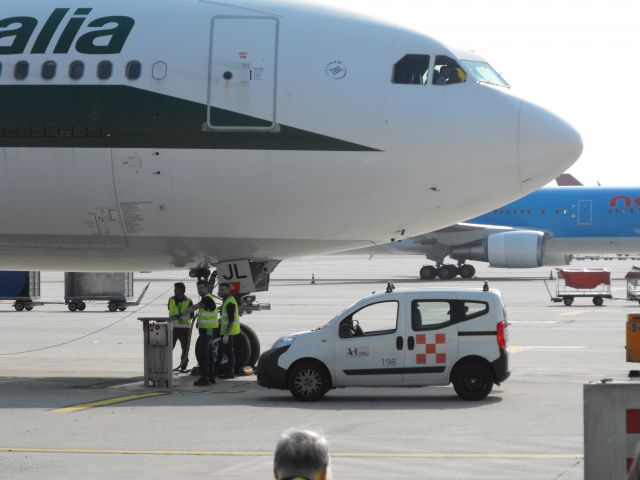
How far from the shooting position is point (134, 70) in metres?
16.2

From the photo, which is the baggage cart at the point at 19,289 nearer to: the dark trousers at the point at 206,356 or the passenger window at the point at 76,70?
the dark trousers at the point at 206,356

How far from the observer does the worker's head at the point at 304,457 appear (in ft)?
15.4

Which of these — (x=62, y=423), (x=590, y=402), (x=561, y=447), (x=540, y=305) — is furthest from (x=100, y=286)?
(x=590, y=402)

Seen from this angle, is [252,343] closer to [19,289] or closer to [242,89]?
[242,89]

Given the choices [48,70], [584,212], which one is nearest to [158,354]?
[48,70]

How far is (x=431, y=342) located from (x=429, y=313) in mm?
503

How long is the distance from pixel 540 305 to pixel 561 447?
26923mm

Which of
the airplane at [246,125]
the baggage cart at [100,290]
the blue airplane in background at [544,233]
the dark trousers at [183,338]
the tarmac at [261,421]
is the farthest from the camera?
the blue airplane in background at [544,233]

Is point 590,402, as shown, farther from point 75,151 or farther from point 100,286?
point 100,286

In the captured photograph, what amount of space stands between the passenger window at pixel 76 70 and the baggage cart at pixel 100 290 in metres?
20.9

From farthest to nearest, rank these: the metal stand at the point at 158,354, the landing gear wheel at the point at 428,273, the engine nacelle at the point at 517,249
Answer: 1. the landing gear wheel at the point at 428,273
2. the engine nacelle at the point at 517,249
3. the metal stand at the point at 158,354

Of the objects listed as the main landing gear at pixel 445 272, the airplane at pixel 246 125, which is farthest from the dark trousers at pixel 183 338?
the main landing gear at pixel 445 272

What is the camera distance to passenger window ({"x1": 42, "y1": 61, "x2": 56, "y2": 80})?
16.2 meters

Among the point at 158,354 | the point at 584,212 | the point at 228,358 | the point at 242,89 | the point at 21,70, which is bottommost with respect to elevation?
the point at 228,358
